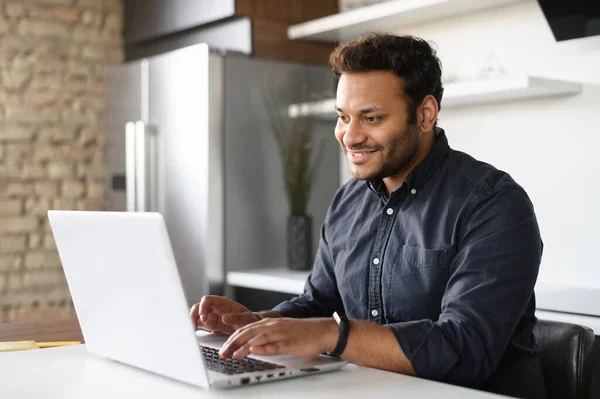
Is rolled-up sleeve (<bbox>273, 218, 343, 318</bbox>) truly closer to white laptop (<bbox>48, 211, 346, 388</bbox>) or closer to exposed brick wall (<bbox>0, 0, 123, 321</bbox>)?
white laptop (<bbox>48, 211, 346, 388</bbox>)

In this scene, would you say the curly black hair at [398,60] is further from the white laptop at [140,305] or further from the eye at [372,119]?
the white laptop at [140,305]

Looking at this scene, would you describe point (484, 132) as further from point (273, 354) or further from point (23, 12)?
point (23, 12)

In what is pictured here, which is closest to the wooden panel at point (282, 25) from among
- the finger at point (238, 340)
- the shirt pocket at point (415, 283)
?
the shirt pocket at point (415, 283)

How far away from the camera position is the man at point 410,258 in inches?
57.7

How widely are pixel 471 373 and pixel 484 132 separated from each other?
181 centimetres

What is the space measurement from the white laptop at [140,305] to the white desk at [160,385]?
0.02 metres

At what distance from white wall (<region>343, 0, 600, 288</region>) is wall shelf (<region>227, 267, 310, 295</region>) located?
836 millimetres

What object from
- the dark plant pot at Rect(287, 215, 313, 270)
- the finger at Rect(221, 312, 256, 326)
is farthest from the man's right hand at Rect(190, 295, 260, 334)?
the dark plant pot at Rect(287, 215, 313, 270)

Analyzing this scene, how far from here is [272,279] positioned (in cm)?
321

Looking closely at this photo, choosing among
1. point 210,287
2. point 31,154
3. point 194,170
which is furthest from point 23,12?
point 210,287

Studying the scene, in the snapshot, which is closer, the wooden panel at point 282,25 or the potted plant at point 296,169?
the potted plant at point 296,169

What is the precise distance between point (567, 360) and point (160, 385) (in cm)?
76

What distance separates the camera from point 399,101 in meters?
1.83

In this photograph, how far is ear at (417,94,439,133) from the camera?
187 centimetres
